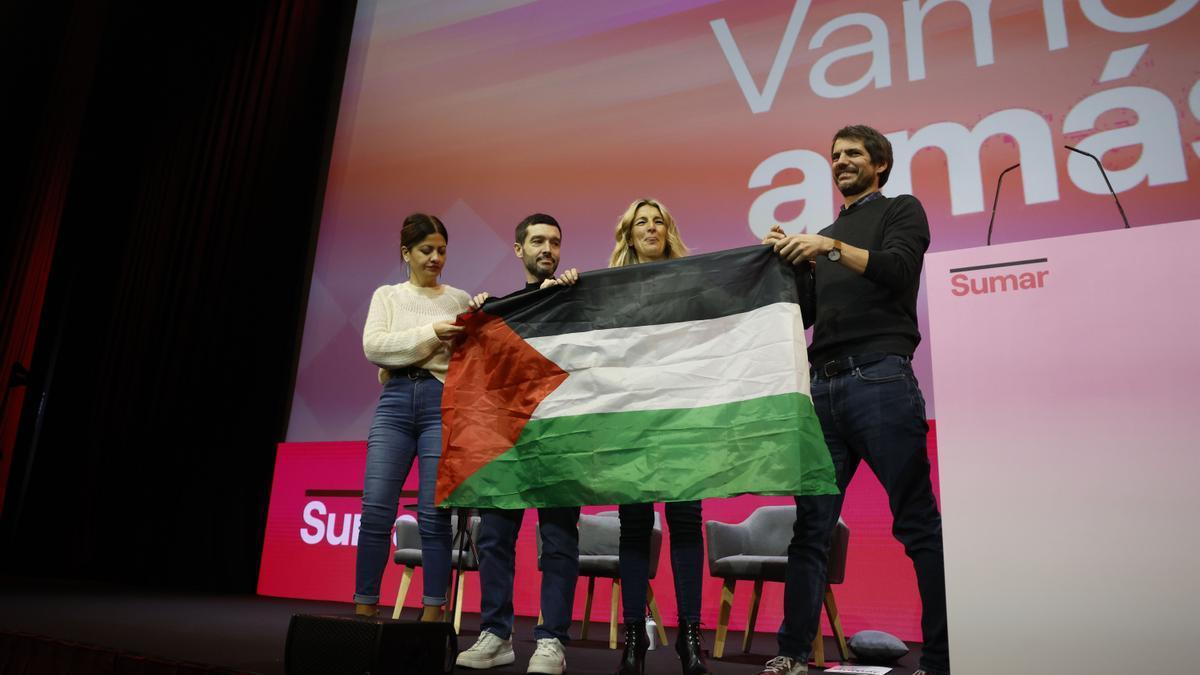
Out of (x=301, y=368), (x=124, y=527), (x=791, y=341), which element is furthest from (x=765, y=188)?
(x=124, y=527)

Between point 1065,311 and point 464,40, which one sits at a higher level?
point 464,40

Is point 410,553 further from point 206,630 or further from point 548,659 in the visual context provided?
point 548,659

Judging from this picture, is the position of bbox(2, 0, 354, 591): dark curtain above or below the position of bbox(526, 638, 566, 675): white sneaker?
above

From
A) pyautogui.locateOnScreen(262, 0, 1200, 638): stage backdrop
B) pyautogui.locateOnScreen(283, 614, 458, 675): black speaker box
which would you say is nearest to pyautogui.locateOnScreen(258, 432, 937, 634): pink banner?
pyautogui.locateOnScreen(262, 0, 1200, 638): stage backdrop

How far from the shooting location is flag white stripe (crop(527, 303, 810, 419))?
81.1 inches

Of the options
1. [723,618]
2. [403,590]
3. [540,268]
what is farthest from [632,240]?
[403,590]

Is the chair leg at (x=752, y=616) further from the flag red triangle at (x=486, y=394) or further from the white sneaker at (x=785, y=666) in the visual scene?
the flag red triangle at (x=486, y=394)

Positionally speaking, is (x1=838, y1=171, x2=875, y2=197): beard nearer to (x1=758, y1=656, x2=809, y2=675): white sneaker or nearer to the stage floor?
(x1=758, y1=656, x2=809, y2=675): white sneaker

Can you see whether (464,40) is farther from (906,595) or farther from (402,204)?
(906,595)

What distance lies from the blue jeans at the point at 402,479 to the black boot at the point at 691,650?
2.63 feet

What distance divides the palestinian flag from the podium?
0.40 metres

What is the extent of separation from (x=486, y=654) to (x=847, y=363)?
3.86 ft

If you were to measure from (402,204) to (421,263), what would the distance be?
105 inches

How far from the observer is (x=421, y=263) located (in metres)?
2.75
